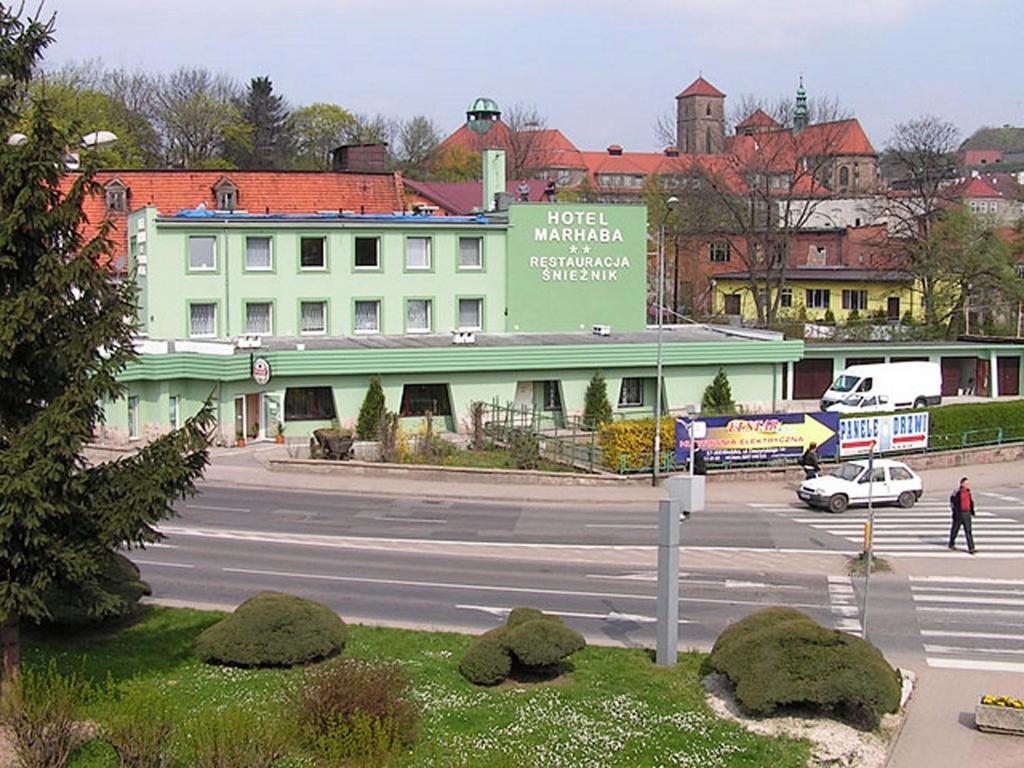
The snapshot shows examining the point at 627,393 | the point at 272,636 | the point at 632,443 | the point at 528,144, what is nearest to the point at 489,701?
the point at 272,636

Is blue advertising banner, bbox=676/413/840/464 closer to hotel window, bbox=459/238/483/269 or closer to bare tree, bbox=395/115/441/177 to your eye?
Result: hotel window, bbox=459/238/483/269

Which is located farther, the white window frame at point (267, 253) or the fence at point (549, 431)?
the white window frame at point (267, 253)

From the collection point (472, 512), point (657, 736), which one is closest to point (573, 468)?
point (472, 512)

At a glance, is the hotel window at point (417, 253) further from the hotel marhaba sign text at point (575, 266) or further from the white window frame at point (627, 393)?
the white window frame at point (627, 393)

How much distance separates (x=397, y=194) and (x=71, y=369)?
4805 centimetres

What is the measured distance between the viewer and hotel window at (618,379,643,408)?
47.9 m

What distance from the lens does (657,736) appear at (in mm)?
15039

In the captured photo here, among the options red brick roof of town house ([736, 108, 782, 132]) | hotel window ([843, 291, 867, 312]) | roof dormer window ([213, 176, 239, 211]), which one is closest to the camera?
roof dormer window ([213, 176, 239, 211])

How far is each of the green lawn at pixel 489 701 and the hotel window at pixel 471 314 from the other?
31.7 metres

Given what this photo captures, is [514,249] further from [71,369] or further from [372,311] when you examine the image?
[71,369]

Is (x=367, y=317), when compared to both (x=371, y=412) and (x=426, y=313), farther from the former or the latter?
(x=371, y=412)

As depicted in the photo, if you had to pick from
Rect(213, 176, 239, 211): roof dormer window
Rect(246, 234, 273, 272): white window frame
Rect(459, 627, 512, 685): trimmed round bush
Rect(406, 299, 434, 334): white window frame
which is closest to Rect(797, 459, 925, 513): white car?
Rect(459, 627, 512, 685): trimmed round bush

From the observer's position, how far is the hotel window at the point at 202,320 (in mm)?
46125

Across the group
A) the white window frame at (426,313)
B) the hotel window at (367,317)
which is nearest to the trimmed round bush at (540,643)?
the hotel window at (367,317)
